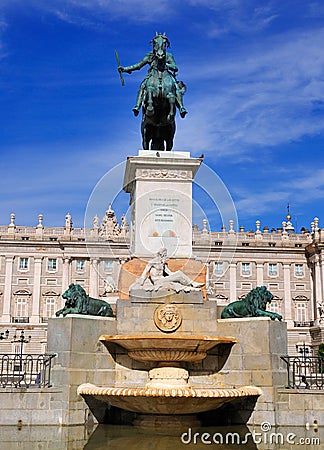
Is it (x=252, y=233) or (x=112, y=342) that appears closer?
(x=112, y=342)

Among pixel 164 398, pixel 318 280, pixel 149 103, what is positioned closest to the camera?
pixel 164 398

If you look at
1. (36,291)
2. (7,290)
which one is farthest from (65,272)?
(7,290)

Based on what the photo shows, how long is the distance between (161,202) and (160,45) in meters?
4.12

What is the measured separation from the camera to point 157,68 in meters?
15.8

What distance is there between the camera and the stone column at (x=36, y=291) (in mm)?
86750

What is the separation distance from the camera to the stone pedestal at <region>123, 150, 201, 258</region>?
14484mm

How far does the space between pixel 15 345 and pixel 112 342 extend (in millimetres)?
70916

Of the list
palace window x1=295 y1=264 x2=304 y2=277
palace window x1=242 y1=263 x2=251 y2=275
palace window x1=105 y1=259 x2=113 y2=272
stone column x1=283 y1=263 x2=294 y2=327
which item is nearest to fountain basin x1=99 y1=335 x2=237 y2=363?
palace window x1=105 y1=259 x2=113 y2=272

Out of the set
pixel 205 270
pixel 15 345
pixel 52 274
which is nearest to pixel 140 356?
pixel 205 270

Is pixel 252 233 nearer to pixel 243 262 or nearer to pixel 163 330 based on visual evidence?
pixel 243 262

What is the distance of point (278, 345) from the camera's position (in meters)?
12.8

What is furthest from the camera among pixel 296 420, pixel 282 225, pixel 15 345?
pixel 282 225

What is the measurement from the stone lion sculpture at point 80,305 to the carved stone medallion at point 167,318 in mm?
1118

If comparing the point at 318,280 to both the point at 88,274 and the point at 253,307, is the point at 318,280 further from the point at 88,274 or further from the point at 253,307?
the point at 253,307
